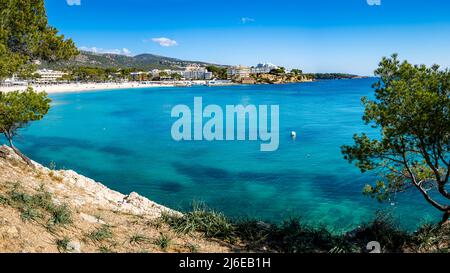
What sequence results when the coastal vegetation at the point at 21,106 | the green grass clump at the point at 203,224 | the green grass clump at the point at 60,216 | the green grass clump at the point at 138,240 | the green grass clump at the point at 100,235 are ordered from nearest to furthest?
the green grass clump at the point at 100,235 → the green grass clump at the point at 60,216 → the green grass clump at the point at 138,240 → the green grass clump at the point at 203,224 → the coastal vegetation at the point at 21,106

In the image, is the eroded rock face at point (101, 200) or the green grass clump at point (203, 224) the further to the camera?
the eroded rock face at point (101, 200)

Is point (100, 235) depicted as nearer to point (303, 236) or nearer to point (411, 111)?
point (303, 236)

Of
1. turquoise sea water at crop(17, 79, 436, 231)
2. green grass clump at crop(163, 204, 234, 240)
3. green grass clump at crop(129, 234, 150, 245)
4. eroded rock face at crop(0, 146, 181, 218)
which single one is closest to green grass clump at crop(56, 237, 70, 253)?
green grass clump at crop(129, 234, 150, 245)

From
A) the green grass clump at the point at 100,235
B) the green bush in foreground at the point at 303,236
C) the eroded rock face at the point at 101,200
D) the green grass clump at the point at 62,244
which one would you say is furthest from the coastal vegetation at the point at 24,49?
the green bush in foreground at the point at 303,236

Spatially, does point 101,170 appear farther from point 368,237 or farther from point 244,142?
point 368,237

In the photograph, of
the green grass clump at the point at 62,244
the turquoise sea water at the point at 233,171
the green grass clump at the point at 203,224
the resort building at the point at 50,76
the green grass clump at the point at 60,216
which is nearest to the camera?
the green grass clump at the point at 62,244

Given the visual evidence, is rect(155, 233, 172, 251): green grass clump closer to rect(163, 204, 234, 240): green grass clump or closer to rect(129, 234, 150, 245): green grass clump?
rect(129, 234, 150, 245): green grass clump

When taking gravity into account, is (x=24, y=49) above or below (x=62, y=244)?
above

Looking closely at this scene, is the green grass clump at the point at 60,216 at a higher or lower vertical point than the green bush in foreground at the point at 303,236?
higher

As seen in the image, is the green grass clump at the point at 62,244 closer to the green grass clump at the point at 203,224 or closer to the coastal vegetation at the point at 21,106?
the green grass clump at the point at 203,224

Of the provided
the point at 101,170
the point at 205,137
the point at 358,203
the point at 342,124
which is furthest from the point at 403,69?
the point at 342,124

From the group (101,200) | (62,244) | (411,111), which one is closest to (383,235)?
(411,111)

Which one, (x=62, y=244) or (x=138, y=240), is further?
(x=138, y=240)
